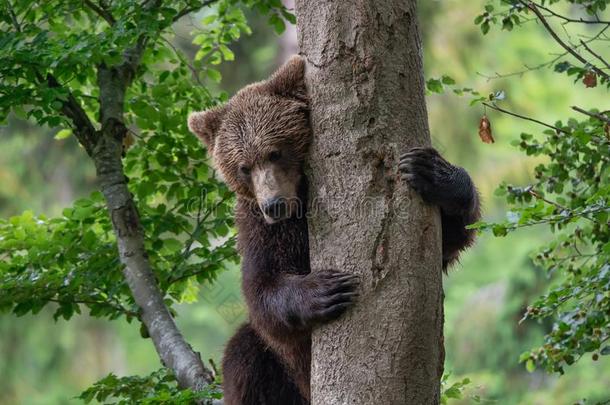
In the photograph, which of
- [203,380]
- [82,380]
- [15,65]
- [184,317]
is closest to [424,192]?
[203,380]

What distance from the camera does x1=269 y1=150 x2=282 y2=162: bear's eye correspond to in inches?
184

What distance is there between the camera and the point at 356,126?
3697 mm

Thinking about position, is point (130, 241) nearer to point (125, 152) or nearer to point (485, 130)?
point (125, 152)

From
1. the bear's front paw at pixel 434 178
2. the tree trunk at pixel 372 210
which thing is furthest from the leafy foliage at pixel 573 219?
the tree trunk at pixel 372 210

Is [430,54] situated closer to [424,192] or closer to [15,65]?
[15,65]

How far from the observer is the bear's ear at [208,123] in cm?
524

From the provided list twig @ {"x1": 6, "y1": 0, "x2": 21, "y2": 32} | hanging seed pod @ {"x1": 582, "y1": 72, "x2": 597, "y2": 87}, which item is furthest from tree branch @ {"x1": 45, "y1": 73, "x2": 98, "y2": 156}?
hanging seed pod @ {"x1": 582, "y1": 72, "x2": 597, "y2": 87}

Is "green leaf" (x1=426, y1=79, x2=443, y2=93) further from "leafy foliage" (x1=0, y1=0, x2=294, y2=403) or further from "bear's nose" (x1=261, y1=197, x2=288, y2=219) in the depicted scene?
"bear's nose" (x1=261, y1=197, x2=288, y2=219)

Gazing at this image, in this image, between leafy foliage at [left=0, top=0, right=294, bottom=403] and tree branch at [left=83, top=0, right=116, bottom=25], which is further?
tree branch at [left=83, top=0, right=116, bottom=25]

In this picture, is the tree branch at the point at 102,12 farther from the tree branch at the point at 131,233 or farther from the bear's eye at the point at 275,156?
the bear's eye at the point at 275,156

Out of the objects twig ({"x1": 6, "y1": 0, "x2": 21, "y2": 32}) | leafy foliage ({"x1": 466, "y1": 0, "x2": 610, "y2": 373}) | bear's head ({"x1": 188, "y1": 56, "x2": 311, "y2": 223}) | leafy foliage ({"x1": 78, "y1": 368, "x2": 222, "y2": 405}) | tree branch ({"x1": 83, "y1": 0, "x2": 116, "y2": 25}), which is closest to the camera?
leafy foliage ({"x1": 466, "y1": 0, "x2": 610, "y2": 373})

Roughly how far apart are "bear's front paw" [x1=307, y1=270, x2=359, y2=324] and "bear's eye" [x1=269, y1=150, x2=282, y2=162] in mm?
1036

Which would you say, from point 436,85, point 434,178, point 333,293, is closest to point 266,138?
point 434,178

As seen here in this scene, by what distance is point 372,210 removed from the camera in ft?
11.8
